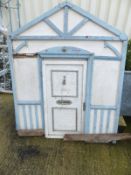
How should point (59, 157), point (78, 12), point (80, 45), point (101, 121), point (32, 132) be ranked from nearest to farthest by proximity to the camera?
point (78, 12) < point (80, 45) < point (59, 157) < point (101, 121) < point (32, 132)

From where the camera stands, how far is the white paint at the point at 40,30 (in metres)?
3.80

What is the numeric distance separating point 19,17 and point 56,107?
116 inches

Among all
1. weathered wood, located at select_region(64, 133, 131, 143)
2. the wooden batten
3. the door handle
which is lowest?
weathered wood, located at select_region(64, 133, 131, 143)

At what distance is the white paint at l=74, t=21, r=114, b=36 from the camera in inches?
147

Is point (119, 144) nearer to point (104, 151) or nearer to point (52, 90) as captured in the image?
point (104, 151)

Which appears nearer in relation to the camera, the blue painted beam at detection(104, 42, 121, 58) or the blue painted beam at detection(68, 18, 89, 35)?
the blue painted beam at detection(68, 18, 89, 35)

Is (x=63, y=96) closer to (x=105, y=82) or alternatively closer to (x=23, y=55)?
(x=105, y=82)

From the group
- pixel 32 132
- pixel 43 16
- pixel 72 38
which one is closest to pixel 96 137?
pixel 32 132

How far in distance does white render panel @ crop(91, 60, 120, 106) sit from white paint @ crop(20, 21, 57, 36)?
109 centimetres

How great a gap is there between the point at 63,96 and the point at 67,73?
538 millimetres

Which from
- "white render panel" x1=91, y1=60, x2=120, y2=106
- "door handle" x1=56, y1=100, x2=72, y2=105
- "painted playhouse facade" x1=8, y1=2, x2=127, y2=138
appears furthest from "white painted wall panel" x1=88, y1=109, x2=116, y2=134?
"door handle" x1=56, y1=100, x2=72, y2=105

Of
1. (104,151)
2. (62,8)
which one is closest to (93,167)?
(104,151)

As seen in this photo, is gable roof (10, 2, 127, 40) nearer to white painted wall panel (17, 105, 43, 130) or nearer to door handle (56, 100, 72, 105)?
door handle (56, 100, 72, 105)

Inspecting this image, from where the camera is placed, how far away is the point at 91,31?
12.4ft
